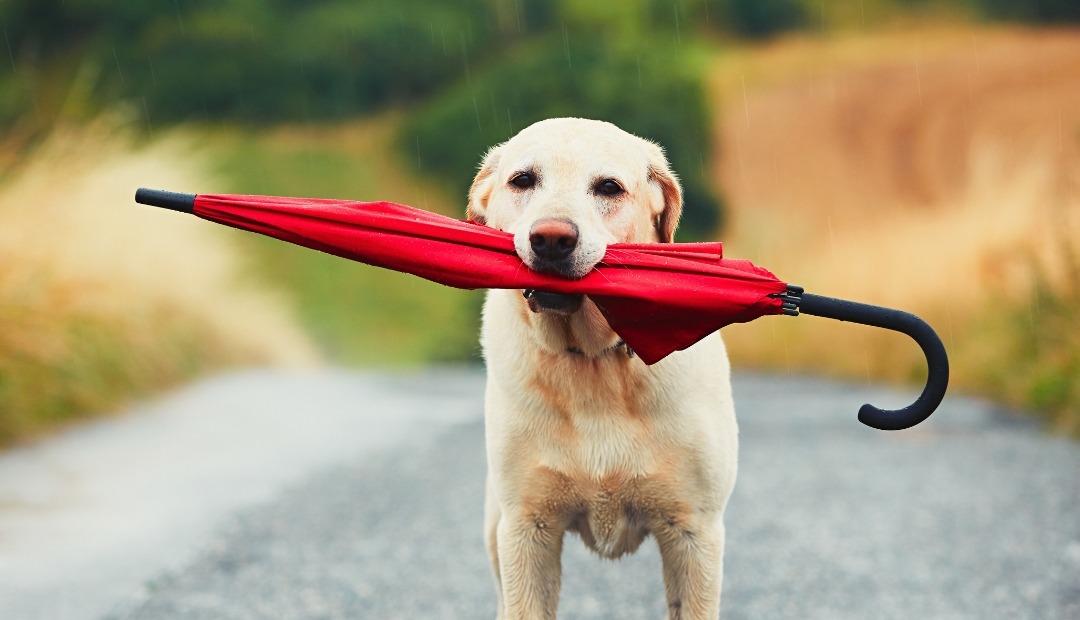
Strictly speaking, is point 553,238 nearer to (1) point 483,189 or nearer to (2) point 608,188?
(2) point 608,188

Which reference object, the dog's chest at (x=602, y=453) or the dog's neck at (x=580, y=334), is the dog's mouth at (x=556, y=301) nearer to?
the dog's neck at (x=580, y=334)

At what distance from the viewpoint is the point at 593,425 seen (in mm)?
2869

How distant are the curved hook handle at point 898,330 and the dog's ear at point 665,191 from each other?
26.5 inches

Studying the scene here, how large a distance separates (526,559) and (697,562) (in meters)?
0.47

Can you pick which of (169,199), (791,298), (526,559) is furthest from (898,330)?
(169,199)

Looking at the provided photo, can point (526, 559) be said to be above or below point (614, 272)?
below

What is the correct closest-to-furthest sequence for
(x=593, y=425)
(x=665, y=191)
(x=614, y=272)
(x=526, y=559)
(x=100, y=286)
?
(x=614, y=272) → (x=593, y=425) → (x=526, y=559) → (x=665, y=191) → (x=100, y=286)

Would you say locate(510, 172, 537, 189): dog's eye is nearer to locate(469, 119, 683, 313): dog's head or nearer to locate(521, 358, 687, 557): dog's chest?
locate(469, 119, 683, 313): dog's head

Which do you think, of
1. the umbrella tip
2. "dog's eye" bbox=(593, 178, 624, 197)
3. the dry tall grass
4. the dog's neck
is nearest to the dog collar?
the dog's neck

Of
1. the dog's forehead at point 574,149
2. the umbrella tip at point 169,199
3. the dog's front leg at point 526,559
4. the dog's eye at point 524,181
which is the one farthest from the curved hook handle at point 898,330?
the umbrella tip at point 169,199

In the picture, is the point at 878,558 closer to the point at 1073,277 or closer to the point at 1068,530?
the point at 1068,530

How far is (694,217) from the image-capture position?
1669cm

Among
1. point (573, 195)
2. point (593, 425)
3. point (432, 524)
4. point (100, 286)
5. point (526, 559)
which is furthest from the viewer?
point (100, 286)

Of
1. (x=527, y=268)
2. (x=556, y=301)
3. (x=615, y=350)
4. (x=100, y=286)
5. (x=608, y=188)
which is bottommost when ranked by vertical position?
(x=100, y=286)
